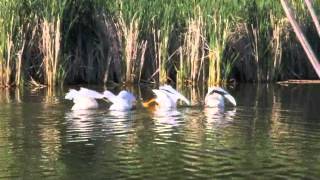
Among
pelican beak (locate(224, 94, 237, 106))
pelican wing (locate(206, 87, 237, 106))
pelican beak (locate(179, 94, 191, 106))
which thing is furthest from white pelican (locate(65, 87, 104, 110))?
pelican beak (locate(224, 94, 237, 106))

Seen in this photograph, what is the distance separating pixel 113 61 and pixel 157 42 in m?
1.04

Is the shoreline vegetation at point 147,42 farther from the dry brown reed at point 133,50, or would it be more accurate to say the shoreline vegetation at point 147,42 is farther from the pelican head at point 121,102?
the pelican head at point 121,102

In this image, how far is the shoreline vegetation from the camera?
14242 millimetres

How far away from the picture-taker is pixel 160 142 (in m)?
7.63

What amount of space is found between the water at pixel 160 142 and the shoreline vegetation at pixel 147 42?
10.2 feet

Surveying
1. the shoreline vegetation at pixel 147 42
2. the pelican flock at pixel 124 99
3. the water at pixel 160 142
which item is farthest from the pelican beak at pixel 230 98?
the shoreline vegetation at pixel 147 42

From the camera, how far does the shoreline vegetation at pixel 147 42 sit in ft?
46.7

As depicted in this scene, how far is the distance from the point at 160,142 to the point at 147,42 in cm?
761

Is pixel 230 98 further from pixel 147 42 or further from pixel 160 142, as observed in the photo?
pixel 147 42

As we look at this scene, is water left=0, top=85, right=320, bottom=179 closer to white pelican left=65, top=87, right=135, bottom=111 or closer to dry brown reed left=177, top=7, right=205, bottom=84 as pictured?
white pelican left=65, top=87, right=135, bottom=111

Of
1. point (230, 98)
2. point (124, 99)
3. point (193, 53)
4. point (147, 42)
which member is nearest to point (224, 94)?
point (230, 98)

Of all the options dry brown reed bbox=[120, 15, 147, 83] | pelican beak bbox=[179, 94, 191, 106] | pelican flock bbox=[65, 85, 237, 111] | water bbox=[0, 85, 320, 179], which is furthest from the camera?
dry brown reed bbox=[120, 15, 147, 83]

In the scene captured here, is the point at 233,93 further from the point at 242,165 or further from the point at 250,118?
the point at 242,165

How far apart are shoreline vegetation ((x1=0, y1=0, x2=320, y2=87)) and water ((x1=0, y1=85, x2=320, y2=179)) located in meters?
3.10
